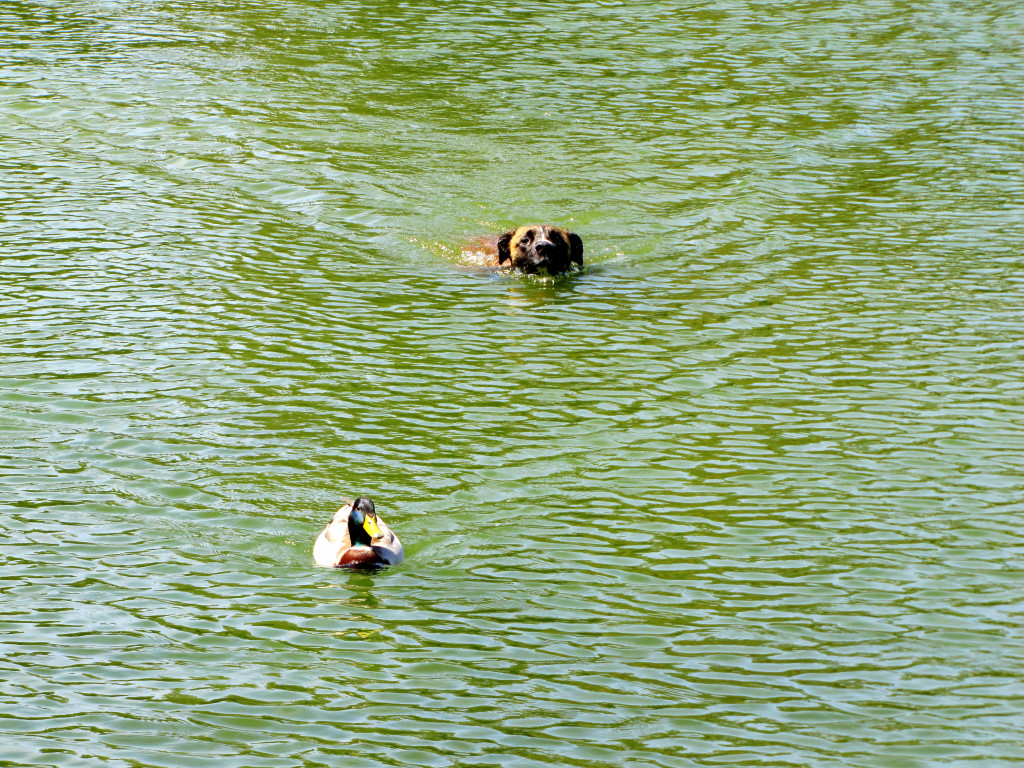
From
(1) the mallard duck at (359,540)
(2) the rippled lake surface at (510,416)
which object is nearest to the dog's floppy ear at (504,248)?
(2) the rippled lake surface at (510,416)

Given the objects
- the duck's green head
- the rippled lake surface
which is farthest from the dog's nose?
the duck's green head

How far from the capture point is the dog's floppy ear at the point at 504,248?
18125 mm

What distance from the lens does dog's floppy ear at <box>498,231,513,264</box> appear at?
59.5 ft

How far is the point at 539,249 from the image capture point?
691 inches

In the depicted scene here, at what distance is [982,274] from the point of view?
1728 centimetres

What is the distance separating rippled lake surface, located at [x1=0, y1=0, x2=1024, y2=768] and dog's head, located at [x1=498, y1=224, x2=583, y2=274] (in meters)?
0.28

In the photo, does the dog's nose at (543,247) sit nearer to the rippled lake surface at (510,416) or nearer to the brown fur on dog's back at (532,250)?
the brown fur on dog's back at (532,250)

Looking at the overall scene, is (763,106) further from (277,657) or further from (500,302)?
(277,657)

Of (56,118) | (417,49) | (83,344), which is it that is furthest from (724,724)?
(417,49)

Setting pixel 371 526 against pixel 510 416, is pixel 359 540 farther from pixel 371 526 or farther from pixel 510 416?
pixel 510 416

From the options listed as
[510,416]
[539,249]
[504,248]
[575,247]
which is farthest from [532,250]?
[510,416]

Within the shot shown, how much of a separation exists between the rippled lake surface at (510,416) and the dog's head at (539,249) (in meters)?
0.28

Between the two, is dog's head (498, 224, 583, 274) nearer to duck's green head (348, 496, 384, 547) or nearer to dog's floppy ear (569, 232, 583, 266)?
dog's floppy ear (569, 232, 583, 266)

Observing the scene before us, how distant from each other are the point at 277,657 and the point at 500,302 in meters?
8.23
